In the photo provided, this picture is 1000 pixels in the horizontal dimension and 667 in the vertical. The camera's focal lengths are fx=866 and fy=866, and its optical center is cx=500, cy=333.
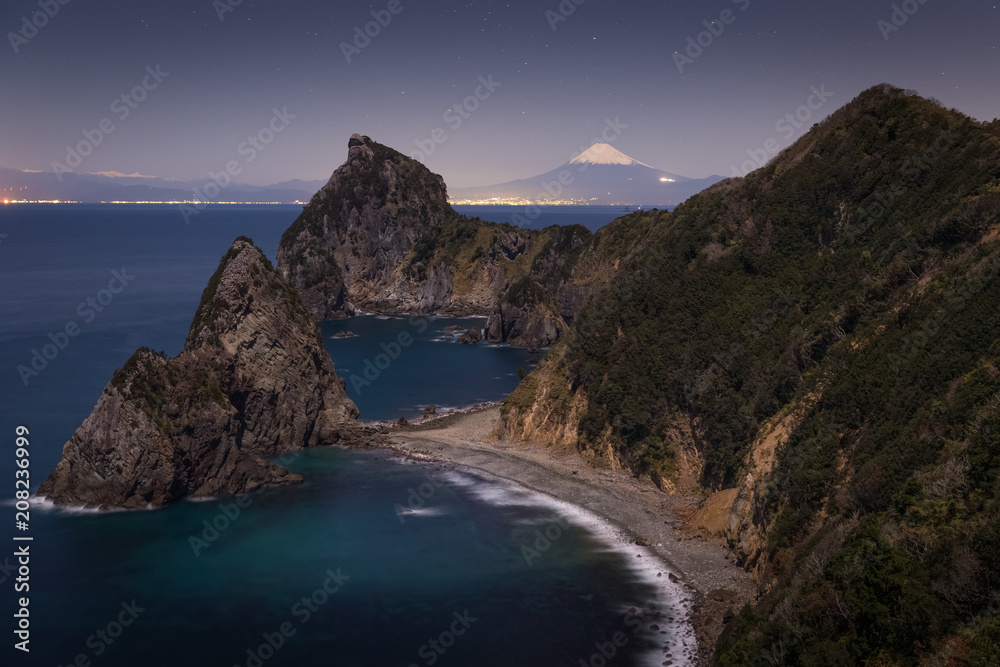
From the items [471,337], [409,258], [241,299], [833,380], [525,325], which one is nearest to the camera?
[833,380]

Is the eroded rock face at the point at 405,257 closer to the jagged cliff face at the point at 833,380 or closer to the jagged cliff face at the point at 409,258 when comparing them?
the jagged cliff face at the point at 409,258

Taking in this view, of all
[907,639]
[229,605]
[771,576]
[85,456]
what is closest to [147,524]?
[85,456]

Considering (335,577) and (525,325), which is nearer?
(335,577)

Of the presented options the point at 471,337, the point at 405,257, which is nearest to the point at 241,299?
the point at 471,337

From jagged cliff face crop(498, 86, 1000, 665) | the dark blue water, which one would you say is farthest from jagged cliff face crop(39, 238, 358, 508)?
jagged cliff face crop(498, 86, 1000, 665)

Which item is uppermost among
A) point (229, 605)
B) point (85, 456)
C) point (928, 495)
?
point (928, 495)

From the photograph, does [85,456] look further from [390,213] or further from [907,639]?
[390,213]

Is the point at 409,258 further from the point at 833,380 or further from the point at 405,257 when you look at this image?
the point at 833,380

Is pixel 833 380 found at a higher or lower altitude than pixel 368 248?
lower
